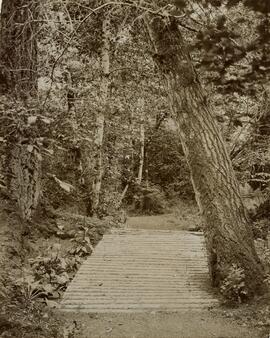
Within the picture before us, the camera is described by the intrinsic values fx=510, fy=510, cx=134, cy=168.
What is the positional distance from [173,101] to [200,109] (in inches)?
18.3

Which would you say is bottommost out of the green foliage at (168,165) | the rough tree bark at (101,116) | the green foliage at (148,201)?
the green foliage at (148,201)

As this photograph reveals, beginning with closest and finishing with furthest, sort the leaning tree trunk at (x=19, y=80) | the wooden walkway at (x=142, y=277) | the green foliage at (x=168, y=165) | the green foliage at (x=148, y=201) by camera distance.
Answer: the wooden walkway at (x=142, y=277) → the leaning tree trunk at (x=19, y=80) → the green foliage at (x=148, y=201) → the green foliage at (x=168, y=165)

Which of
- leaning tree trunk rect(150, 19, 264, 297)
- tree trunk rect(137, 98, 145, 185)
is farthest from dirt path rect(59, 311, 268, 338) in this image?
tree trunk rect(137, 98, 145, 185)

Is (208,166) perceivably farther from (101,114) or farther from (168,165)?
(168,165)

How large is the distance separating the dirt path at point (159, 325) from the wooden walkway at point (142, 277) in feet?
0.76

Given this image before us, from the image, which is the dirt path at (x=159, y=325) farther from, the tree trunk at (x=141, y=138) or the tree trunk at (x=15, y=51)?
the tree trunk at (x=141, y=138)

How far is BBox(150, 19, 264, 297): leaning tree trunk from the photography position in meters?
7.93

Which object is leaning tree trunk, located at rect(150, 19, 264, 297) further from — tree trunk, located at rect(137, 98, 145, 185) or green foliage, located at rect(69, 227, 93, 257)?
tree trunk, located at rect(137, 98, 145, 185)

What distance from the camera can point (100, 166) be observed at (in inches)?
535

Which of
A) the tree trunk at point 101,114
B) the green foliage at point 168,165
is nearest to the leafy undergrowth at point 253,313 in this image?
the tree trunk at point 101,114

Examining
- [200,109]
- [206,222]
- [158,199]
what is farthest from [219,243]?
[158,199]

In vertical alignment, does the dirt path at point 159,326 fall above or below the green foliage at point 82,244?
above

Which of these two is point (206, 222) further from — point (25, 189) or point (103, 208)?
point (103, 208)

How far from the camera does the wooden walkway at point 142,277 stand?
298 inches
